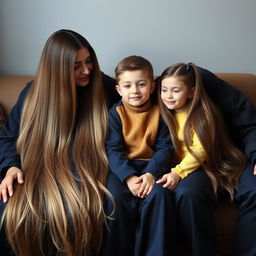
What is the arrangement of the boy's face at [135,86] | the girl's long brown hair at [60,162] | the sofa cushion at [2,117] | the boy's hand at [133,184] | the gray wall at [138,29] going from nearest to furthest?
1. the girl's long brown hair at [60,162]
2. the boy's hand at [133,184]
3. the boy's face at [135,86]
4. the sofa cushion at [2,117]
5. the gray wall at [138,29]

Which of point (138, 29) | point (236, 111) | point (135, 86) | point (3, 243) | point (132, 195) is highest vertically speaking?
point (138, 29)

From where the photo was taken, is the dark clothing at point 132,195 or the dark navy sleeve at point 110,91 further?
the dark navy sleeve at point 110,91

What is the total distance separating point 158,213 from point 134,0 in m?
1.14

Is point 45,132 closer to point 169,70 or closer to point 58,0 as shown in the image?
point 169,70

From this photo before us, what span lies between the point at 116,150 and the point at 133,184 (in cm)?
17

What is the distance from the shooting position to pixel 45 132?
1.40 metres

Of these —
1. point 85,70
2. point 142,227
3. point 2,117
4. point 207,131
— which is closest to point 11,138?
point 2,117

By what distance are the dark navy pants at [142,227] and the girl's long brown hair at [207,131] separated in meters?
A: 0.29

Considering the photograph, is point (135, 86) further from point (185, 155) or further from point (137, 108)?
point (185, 155)

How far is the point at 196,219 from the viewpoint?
119 centimetres

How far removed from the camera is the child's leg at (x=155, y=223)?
1.16 metres

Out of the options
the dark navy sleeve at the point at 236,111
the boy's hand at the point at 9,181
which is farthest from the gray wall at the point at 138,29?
the boy's hand at the point at 9,181

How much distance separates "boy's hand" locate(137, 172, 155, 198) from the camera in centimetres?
125

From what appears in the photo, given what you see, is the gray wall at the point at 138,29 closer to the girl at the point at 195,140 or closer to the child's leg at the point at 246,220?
the girl at the point at 195,140
